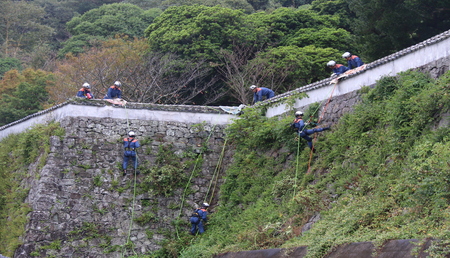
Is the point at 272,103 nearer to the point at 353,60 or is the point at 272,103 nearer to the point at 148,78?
the point at 353,60

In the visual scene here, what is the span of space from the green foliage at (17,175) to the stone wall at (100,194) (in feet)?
0.94

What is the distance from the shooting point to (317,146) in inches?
553

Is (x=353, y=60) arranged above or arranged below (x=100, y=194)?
above

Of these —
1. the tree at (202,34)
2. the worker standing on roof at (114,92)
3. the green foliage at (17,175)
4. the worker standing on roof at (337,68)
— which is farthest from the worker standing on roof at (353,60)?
the tree at (202,34)

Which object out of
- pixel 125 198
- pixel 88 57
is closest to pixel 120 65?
pixel 88 57

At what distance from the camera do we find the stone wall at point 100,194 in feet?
Answer: 50.4

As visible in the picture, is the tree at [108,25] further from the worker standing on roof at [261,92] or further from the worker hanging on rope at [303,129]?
the worker hanging on rope at [303,129]

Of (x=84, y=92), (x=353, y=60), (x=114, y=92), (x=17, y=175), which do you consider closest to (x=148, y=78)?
(x=114, y=92)

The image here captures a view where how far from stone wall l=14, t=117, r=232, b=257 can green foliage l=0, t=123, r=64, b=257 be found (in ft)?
0.94

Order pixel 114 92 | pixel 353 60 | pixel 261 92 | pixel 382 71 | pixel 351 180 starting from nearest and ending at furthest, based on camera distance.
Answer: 1. pixel 351 180
2. pixel 382 71
3. pixel 353 60
4. pixel 114 92
5. pixel 261 92

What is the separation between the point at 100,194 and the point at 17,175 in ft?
9.73

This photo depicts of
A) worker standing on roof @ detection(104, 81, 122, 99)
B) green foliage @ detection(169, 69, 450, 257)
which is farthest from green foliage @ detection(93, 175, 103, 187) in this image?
green foliage @ detection(169, 69, 450, 257)

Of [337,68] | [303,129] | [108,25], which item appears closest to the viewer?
[303,129]

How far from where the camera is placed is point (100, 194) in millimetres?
16188
